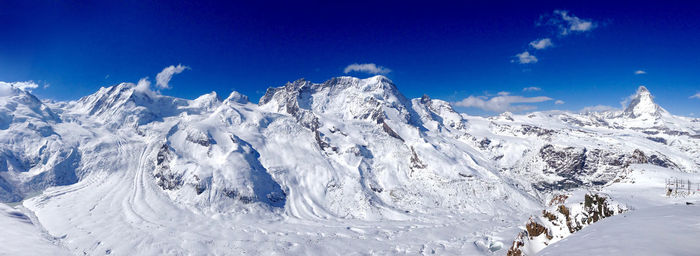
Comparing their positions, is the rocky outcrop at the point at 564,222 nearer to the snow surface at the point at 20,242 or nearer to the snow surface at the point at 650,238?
the snow surface at the point at 650,238

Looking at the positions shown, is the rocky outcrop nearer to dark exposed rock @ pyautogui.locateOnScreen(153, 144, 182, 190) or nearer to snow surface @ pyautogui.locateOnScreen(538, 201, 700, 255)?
snow surface @ pyautogui.locateOnScreen(538, 201, 700, 255)

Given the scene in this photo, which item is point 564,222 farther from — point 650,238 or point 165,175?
point 165,175

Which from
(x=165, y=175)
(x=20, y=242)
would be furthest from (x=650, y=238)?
(x=165, y=175)

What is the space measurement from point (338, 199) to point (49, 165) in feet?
625

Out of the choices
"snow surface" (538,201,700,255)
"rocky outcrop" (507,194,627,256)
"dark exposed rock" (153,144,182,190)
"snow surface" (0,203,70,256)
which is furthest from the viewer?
"dark exposed rock" (153,144,182,190)

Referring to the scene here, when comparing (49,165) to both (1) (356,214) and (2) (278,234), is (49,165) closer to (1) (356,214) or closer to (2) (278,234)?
(2) (278,234)

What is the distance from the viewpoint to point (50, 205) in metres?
154

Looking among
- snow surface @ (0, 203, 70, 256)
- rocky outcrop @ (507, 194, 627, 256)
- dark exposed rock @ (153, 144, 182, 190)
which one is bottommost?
snow surface @ (0, 203, 70, 256)

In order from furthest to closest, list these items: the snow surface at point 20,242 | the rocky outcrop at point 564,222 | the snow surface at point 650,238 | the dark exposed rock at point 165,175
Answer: the dark exposed rock at point 165,175 → the snow surface at point 20,242 → the rocky outcrop at point 564,222 → the snow surface at point 650,238

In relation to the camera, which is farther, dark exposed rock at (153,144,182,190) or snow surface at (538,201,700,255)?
dark exposed rock at (153,144,182,190)

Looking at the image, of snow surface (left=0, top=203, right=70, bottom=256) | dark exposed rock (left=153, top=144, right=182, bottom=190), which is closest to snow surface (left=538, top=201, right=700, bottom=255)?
snow surface (left=0, top=203, right=70, bottom=256)

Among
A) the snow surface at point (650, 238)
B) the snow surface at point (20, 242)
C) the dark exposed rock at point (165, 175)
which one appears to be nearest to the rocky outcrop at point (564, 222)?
the snow surface at point (650, 238)

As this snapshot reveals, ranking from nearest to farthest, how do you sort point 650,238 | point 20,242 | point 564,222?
point 650,238 < point 564,222 < point 20,242

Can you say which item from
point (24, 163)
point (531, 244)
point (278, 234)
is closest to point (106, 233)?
point (278, 234)
